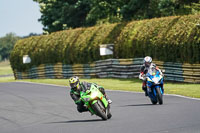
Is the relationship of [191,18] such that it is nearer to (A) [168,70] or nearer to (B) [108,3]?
(A) [168,70]

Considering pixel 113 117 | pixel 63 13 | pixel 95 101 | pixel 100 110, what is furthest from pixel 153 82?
pixel 63 13

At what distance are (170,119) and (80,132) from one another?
219cm

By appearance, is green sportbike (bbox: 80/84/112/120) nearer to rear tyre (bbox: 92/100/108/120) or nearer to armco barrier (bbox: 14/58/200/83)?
rear tyre (bbox: 92/100/108/120)

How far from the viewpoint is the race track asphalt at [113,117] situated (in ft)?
33.7

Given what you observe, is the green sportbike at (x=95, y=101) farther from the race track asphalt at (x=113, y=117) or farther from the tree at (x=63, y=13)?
the tree at (x=63, y=13)

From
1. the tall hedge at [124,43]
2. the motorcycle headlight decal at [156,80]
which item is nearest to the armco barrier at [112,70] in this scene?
the tall hedge at [124,43]

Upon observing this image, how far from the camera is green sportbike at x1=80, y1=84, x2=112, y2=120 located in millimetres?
11562

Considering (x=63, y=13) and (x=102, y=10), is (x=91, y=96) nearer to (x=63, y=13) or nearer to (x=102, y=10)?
(x=102, y=10)

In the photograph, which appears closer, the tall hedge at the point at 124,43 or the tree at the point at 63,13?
the tall hedge at the point at 124,43

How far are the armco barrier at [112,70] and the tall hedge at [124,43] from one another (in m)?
0.39

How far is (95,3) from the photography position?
48188mm

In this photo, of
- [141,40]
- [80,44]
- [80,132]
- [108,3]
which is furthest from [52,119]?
[108,3]

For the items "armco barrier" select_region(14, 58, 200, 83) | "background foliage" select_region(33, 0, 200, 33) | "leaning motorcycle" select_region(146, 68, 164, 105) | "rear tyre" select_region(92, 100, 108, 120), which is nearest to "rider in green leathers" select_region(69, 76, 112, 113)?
"rear tyre" select_region(92, 100, 108, 120)

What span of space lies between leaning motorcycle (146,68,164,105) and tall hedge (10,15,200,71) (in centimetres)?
938
